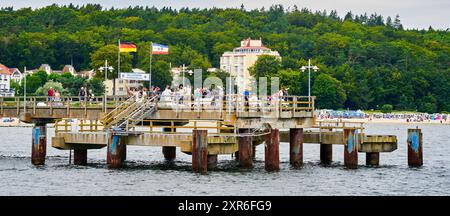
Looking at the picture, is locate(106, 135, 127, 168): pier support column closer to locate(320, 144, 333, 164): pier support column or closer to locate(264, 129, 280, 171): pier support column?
locate(264, 129, 280, 171): pier support column

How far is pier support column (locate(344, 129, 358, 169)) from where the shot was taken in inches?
2512

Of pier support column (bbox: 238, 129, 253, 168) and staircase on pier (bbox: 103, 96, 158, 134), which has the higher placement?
staircase on pier (bbox: 103, 96, 158, 134)

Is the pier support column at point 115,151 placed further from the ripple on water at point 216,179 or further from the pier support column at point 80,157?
the pier support column at point 80,157

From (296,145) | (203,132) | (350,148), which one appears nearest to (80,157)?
(203,132)

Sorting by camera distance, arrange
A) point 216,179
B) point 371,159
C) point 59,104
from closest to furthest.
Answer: point 216,179 → point 371,159 → point 59,104

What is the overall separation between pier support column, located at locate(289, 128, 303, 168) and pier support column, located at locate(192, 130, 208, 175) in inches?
340

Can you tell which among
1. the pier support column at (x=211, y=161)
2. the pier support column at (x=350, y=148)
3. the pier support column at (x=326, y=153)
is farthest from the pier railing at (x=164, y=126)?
the pier support column at (x=326, y=153)

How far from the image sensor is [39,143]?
65.9m

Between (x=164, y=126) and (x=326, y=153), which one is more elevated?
(x=164, y=126)

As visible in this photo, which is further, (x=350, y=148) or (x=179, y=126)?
(x=179, y=126)

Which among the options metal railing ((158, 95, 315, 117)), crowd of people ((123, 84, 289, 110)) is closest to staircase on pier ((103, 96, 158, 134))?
crowd of people ((123, 84, 289, 110))

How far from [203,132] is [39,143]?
43.7 feet

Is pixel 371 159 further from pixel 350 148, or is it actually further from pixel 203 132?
pixel 203 132
